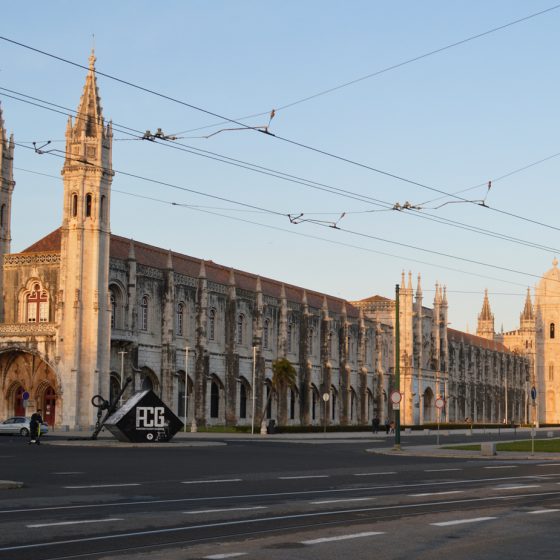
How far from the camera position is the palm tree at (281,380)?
76938 millimetres

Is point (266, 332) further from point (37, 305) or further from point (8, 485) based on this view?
point (8, 485)

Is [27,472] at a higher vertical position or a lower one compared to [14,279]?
lower

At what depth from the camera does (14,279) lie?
218 ft

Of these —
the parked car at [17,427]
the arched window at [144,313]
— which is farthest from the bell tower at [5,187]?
the parked car at [17,427]

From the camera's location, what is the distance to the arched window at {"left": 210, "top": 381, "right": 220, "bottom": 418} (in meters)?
73.8

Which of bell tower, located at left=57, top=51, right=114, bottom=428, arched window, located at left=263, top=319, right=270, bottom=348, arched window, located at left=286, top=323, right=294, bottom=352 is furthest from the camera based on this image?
arched window, located at left=286, top=323, right=294, bottom=352

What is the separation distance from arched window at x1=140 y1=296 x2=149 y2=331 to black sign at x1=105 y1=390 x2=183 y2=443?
74.6 feet

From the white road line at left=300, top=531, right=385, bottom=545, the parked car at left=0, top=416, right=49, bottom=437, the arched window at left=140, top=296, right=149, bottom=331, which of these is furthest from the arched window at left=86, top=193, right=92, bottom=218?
the white road line at left=300, top=531, right=385, bottom=545

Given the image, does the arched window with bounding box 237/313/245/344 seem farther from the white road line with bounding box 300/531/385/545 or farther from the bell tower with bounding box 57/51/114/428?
Result: the white road line with bounding box 300/531/385/545

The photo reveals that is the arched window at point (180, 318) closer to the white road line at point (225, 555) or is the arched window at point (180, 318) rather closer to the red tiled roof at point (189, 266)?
the red tiled roof at point (189, 266)

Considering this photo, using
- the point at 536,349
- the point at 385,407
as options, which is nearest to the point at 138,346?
the point at 385,407

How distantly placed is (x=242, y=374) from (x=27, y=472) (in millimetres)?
54452

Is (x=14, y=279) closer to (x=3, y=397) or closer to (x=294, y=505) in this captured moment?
(x=3, y=397)

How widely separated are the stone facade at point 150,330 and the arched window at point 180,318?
90mm
